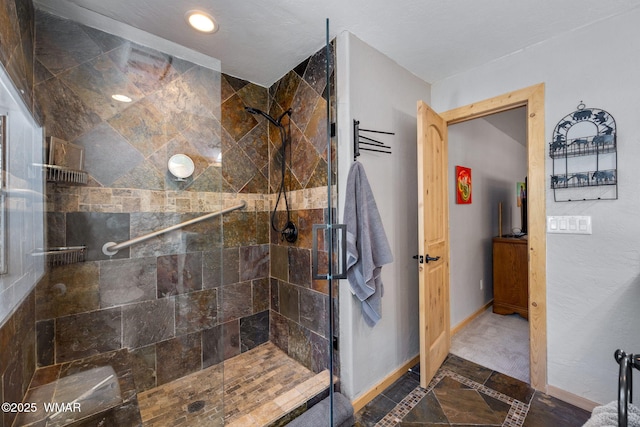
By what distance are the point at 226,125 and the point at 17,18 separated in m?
1.15

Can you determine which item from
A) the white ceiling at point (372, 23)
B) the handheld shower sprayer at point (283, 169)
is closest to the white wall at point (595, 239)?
the white ceiling at point (372, 23)

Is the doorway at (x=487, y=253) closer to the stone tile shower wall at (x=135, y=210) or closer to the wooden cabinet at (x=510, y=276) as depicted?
the wooden cabinet at (x=510, y=276)

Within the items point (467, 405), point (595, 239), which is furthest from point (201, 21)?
point (467, 405)

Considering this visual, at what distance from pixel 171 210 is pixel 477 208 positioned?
3.22m

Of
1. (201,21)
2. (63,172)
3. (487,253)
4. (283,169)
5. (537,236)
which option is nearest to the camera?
(63,172)

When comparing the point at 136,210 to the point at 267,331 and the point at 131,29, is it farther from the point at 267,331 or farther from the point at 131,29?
the point at 267,331

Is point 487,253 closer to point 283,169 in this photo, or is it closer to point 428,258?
point 428,258

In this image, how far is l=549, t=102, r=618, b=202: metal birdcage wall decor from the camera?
62.2 inches

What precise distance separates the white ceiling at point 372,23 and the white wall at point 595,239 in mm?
152

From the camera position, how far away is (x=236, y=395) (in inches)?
67.4

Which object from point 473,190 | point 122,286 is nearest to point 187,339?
point 122,286

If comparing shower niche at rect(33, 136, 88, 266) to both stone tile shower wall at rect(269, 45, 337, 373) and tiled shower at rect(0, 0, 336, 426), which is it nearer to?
tiled shower at rect(0, 0, 336, 426)

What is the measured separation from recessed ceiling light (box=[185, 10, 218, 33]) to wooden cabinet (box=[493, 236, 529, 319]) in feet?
11.6

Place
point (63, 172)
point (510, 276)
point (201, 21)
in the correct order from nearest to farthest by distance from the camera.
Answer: point (63, 172)
point (201, 21)
point (510, 276)
